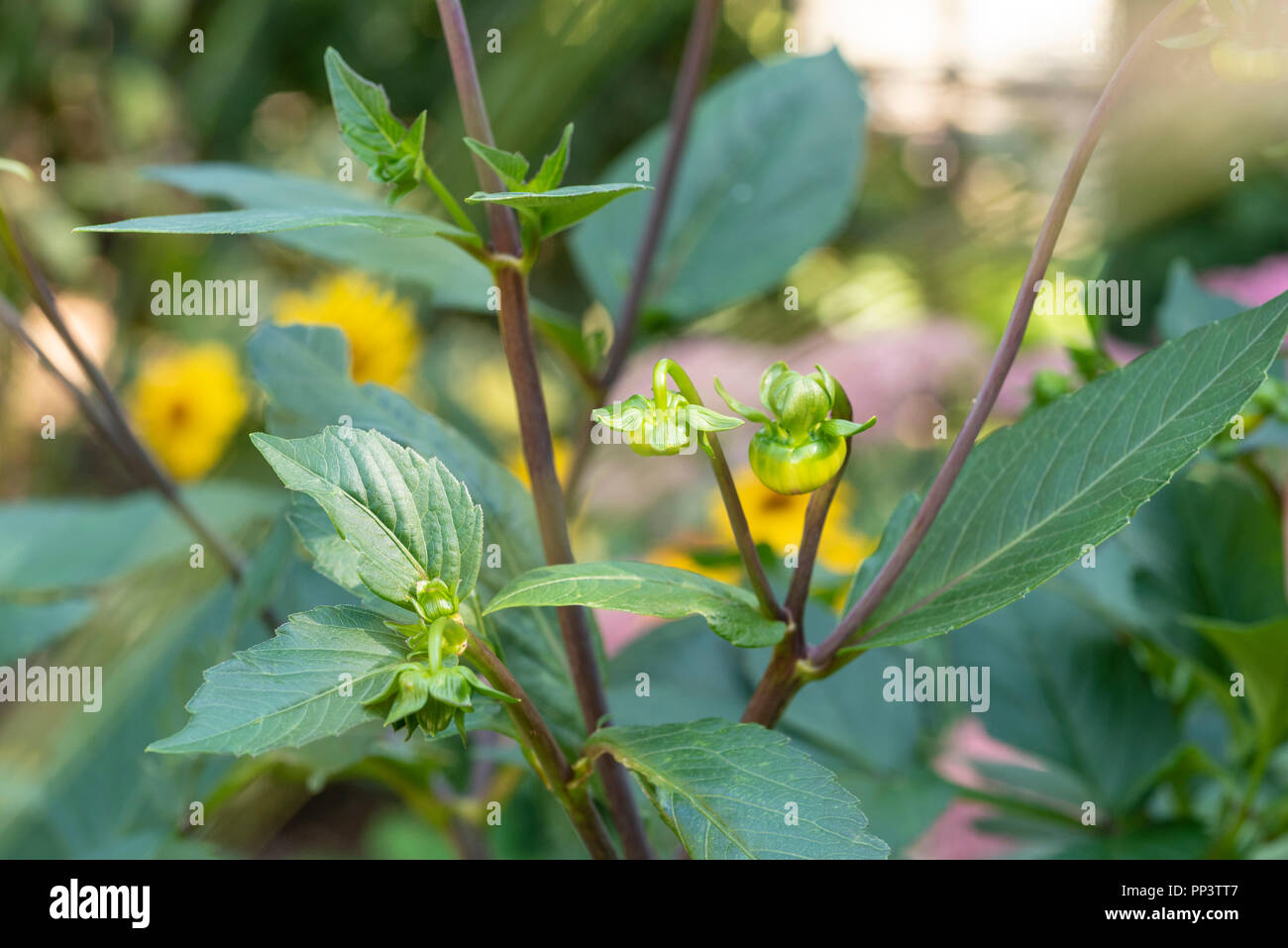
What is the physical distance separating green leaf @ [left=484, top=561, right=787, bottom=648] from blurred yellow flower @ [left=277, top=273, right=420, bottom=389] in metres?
0.34

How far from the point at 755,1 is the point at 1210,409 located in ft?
2.36

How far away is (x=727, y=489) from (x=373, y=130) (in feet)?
0.22

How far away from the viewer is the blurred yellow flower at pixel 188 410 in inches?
20.9

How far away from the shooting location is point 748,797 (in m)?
0.11

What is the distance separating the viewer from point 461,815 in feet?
0.76

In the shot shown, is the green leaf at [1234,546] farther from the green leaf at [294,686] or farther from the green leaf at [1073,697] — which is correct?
the green leaf at [294,686]

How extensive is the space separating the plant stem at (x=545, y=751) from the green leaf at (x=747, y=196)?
17cm

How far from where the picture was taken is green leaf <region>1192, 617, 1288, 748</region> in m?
0.16

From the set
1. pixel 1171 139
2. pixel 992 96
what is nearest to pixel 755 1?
pixel 992 96
